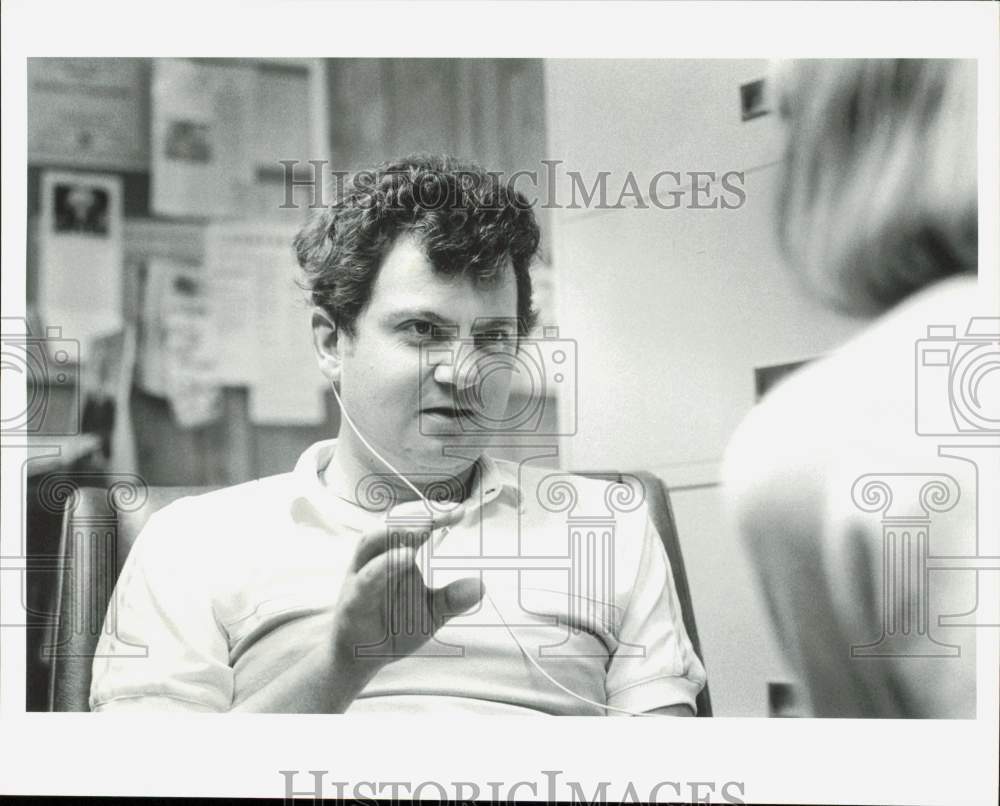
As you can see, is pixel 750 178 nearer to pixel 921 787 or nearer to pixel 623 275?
pixel 623 275

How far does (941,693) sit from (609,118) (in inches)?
43.6

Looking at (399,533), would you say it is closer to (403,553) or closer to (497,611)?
(403,553)

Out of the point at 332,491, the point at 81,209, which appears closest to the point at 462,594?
the point at 332,491

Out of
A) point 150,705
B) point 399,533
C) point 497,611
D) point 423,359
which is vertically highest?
point 423,359

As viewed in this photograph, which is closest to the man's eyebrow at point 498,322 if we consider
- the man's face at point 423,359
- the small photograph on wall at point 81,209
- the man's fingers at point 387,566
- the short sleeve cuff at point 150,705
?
the man's face at point 423,359

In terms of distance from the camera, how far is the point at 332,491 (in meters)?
1.93

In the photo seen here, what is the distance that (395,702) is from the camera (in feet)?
6.30

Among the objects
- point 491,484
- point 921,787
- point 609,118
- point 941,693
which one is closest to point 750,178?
point 609,118

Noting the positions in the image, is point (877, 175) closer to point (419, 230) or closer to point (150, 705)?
point (419, 230)

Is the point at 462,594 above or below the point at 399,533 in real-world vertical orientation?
below

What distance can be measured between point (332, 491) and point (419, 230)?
0.45 metres

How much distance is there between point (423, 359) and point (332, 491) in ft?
0.87

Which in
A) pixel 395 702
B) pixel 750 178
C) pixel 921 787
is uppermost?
pixel 750 178

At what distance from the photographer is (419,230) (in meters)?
1.93
